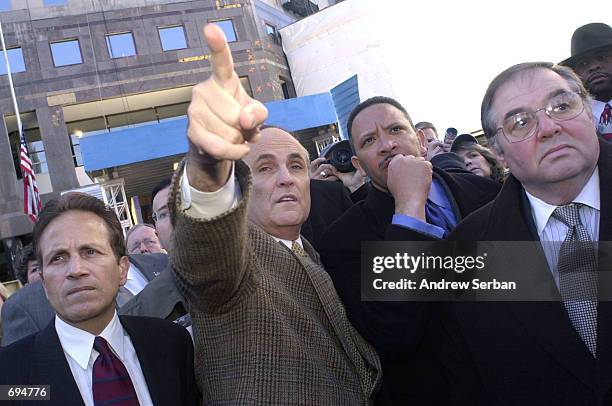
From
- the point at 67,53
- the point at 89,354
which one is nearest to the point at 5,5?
the point at 67,53

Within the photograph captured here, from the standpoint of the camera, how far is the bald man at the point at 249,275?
1.06 meters

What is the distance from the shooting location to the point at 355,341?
1648 millimetres

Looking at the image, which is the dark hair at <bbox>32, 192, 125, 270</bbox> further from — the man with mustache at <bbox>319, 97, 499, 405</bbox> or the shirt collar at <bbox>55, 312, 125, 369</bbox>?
the man with mustache at <bbox>319, 97, 499, 405</bbox>

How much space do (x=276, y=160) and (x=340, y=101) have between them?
10.7 m

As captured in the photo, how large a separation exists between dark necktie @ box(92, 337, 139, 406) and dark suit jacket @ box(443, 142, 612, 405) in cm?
105

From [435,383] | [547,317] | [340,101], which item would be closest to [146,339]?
[435,383]

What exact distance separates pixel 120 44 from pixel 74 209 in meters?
18.4

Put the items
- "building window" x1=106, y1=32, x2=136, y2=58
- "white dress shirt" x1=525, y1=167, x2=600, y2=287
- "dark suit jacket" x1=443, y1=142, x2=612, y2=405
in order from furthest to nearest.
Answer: "building window" x1=106, y1=32, x2=136, y2=58, "white dress shirt" x1=525, y1=167, x2=600, y2=287, "dark suit jacket" x1=443, y1=142, x2=612, y2=405

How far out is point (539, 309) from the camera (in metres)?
1.46

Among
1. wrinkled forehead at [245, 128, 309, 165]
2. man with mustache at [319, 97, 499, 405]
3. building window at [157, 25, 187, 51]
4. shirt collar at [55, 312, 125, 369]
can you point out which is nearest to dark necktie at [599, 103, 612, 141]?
man with mustache at [319, 97, 499, 405]

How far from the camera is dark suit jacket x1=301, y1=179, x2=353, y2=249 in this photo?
2.76 meters

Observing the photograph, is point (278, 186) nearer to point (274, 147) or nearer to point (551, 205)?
point (274, 147)

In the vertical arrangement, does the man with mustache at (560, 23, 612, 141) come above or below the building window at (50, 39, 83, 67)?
below

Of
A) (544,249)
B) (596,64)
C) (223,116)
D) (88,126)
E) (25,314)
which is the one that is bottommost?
(544,249)
